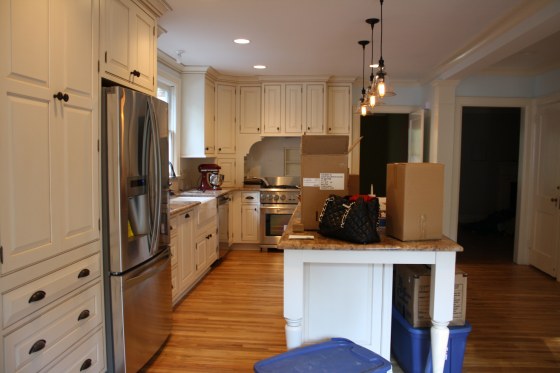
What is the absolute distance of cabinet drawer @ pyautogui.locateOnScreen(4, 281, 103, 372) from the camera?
165cm

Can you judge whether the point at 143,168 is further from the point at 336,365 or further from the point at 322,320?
the point at 336,365

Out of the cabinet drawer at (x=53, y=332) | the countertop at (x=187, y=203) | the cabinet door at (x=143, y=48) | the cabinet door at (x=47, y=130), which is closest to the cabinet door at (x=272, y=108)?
the countertop at (x=187, y=203)

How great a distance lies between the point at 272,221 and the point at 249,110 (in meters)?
1.66

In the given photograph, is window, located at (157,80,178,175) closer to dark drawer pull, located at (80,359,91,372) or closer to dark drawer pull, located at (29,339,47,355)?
dark drawer pull, located at (80,359,91,372)

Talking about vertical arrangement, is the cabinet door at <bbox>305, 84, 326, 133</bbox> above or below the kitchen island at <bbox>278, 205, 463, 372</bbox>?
above

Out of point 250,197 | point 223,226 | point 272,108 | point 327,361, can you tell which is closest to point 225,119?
point 272,108

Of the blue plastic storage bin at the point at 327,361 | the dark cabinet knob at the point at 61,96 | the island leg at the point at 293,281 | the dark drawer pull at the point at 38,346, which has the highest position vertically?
the dark cabinet knob at the point at 61,96

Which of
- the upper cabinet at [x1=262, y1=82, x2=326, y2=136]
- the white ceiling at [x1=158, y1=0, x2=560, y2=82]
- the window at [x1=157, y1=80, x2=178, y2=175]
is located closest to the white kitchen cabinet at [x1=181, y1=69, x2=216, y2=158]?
the window at [x1=157, y1=80, x2=178, y2=175]

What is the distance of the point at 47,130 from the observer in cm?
182

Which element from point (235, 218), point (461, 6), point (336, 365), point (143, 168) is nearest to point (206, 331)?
point (143, 168)

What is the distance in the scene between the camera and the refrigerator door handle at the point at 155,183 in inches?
102

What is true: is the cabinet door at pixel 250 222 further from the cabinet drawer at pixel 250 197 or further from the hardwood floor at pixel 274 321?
the hardwood floor at pixel 274 321

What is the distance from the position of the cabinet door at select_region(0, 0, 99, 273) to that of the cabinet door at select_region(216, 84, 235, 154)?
372 cm

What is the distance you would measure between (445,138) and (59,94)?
182 inches
